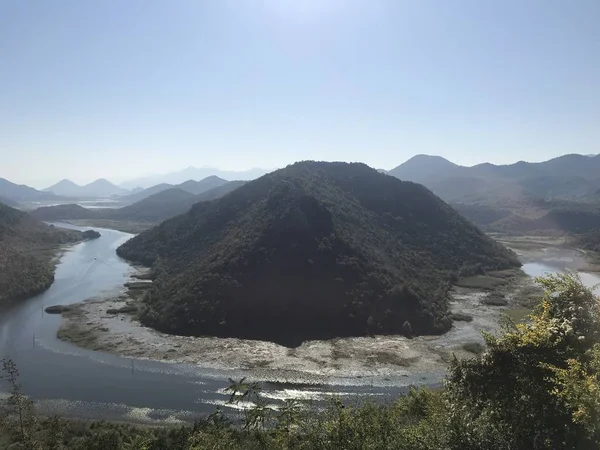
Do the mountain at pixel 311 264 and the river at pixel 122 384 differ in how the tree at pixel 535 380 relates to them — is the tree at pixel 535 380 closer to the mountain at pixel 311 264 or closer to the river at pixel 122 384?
the river at pixel 122 384

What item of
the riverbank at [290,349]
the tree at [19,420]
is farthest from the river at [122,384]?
A: the tree at [19,420]

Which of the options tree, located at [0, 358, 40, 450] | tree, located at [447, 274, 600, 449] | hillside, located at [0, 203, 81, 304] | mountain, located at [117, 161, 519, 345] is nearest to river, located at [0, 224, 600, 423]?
tree, located at [0, 358, 40, 450]

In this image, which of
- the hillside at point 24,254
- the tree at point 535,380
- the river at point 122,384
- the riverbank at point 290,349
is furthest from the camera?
the hillside at point 24,254

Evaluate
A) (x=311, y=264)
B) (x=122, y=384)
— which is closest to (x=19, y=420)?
(x=122, y=384)

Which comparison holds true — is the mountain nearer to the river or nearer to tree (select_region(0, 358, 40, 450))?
the river

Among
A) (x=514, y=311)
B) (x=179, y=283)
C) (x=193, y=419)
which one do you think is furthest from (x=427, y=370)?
(x=179, y=283)
